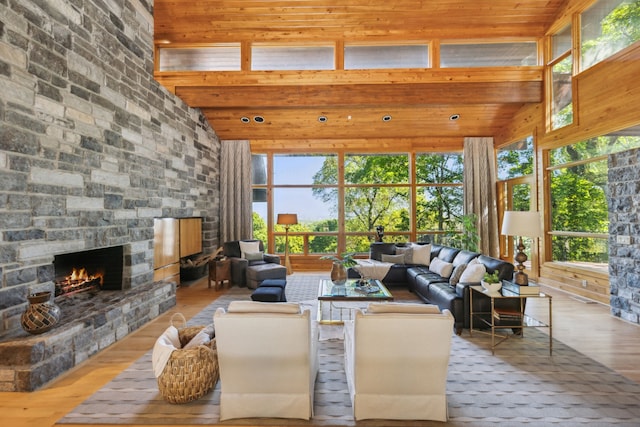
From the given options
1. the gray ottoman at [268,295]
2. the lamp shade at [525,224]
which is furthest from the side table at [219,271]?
the lamp shade at [525,224]

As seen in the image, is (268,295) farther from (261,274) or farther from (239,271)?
(239,271)

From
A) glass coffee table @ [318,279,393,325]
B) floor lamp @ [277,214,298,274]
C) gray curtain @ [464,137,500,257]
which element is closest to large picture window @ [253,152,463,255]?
gray curtain @ [464,137,500,257]

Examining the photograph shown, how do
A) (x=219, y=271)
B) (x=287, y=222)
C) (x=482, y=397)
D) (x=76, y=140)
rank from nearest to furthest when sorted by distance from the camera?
(x=482, y=397)
(x=76, y=140)
(x=219, y=271)
(x=287, y=222)

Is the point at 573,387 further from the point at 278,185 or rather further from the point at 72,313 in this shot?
the point at 278,185

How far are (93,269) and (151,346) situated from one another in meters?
1.49

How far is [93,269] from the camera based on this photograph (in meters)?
4.09

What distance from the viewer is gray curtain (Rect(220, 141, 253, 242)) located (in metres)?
7.55

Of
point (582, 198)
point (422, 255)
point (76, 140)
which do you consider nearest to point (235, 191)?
point (76, 140)

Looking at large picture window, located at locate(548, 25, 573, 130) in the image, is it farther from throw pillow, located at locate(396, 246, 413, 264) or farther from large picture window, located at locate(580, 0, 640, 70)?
throw pillow, located at locate(396, 246, 413, 264)

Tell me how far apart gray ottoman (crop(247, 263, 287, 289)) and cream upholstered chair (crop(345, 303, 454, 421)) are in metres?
3.72

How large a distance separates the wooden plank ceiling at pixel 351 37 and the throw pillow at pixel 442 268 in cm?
304

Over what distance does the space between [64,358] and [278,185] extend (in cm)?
559

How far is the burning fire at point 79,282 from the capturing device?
11.8 feet

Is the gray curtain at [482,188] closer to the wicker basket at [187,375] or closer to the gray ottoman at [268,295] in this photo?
the gray ottoman at [268,295]
